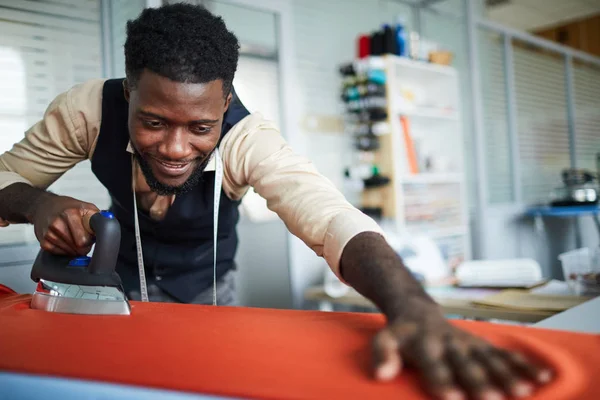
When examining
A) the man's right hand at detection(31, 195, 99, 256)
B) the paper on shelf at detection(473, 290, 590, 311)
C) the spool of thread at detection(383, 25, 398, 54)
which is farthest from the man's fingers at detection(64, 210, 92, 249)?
the spool of thread at detection(383, 25, 398, 54)

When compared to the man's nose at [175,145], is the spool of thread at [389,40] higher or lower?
higher

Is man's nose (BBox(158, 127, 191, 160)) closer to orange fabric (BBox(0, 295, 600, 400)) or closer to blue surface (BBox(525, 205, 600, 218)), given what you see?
orange fabric (BBox(0, 295, 600, 400))

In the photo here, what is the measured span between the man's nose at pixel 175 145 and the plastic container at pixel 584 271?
127cm

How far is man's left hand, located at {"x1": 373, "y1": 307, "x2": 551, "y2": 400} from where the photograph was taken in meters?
0.46

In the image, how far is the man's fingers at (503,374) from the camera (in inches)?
17.9

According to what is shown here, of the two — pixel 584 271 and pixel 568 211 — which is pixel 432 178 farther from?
pixel 584 271

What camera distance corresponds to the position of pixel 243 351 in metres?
0.61

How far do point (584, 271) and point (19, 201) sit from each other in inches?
64.3

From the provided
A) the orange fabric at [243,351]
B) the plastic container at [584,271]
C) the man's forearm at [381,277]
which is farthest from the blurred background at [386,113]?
the man's forearm at [381,277]

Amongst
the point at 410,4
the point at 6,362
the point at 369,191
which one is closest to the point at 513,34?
the point at 410,4

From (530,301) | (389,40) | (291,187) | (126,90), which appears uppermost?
(389,40)

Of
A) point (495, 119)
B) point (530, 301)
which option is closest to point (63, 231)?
point (530, 301)

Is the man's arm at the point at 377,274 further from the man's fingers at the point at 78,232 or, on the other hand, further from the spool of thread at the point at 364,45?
the spool of thread at the point at 364,45

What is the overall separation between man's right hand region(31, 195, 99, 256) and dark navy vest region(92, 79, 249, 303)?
34cm
